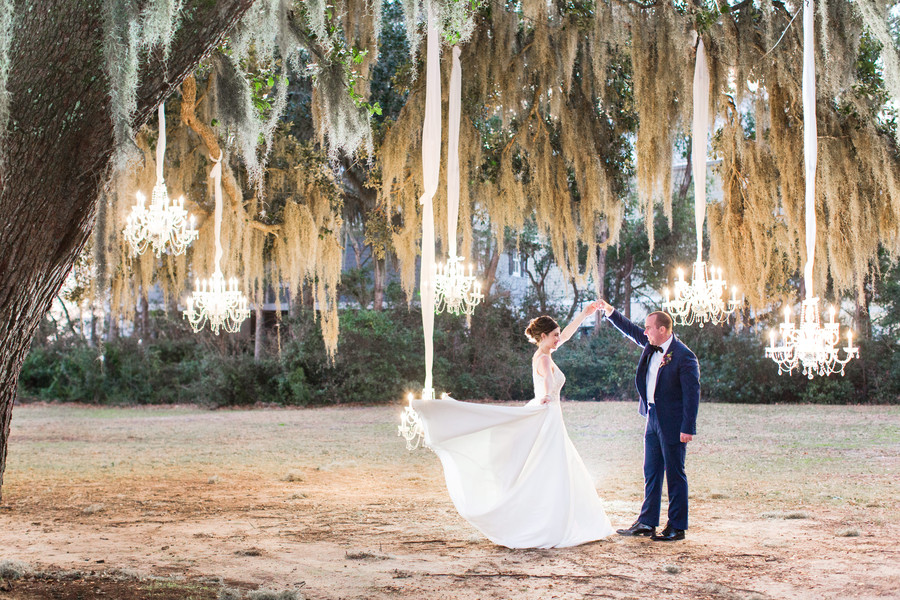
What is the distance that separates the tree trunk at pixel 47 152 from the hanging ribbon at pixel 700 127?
4387mm

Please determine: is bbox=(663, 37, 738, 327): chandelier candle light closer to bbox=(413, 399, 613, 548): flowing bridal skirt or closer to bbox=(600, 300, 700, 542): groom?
bbox=(600, 300, 700, 542): groom

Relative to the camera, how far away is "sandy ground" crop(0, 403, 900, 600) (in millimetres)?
3600

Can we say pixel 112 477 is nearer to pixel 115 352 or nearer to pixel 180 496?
pixel 180 496

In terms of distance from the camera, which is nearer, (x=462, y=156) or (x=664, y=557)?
(x=664, y=557)

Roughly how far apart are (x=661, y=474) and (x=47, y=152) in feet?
11.9

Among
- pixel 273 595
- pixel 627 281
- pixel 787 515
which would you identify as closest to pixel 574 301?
pixel 627 281

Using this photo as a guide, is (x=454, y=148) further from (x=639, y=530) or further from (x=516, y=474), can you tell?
(x=639, y=530)

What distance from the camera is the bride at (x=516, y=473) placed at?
4.50 m

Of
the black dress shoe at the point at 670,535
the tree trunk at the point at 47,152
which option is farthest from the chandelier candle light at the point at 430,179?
the tree trunk at the point at 47,152

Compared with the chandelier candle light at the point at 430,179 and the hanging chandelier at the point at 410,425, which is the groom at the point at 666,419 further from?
the hanging chandelier at the point at 410,425

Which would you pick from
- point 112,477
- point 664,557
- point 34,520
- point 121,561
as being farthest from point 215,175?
point 664,557

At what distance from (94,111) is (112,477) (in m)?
5.15

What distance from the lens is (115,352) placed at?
17.6 meters

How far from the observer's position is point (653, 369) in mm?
4840
